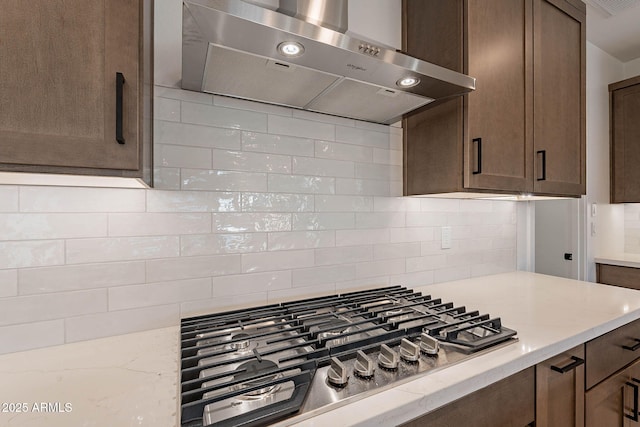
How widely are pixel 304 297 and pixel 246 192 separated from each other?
0.50 m

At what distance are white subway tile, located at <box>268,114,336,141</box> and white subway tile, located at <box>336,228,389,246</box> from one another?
1.42ft

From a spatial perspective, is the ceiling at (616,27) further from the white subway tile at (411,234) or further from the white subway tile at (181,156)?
the white subway tile at (181,156)

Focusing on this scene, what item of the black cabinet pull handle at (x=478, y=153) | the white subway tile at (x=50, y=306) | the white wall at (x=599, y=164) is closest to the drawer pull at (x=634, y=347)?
the black cabinet pull handle at (x=478, y=153)

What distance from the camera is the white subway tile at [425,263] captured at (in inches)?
62.2

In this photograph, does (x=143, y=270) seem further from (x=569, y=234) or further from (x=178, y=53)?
(x=569, y=234)

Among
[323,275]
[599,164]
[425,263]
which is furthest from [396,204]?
[599,164]

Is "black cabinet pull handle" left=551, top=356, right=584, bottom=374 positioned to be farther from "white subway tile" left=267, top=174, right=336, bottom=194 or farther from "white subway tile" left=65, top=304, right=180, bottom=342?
"white subway tile" left=65, top=304, right=180, bottom=342

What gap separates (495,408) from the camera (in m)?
0.80

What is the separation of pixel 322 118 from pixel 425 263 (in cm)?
92

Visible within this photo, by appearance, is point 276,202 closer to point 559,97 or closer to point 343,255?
point 343,255

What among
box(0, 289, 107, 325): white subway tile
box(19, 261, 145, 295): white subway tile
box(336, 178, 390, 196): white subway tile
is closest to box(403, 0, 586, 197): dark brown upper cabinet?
box(336, 178, 390, 196): white subway tile

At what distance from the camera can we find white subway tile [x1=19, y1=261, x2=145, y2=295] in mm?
889

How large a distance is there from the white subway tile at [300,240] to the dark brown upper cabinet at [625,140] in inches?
107

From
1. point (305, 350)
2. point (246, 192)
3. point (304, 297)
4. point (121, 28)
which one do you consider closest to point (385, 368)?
point (305, 350)
